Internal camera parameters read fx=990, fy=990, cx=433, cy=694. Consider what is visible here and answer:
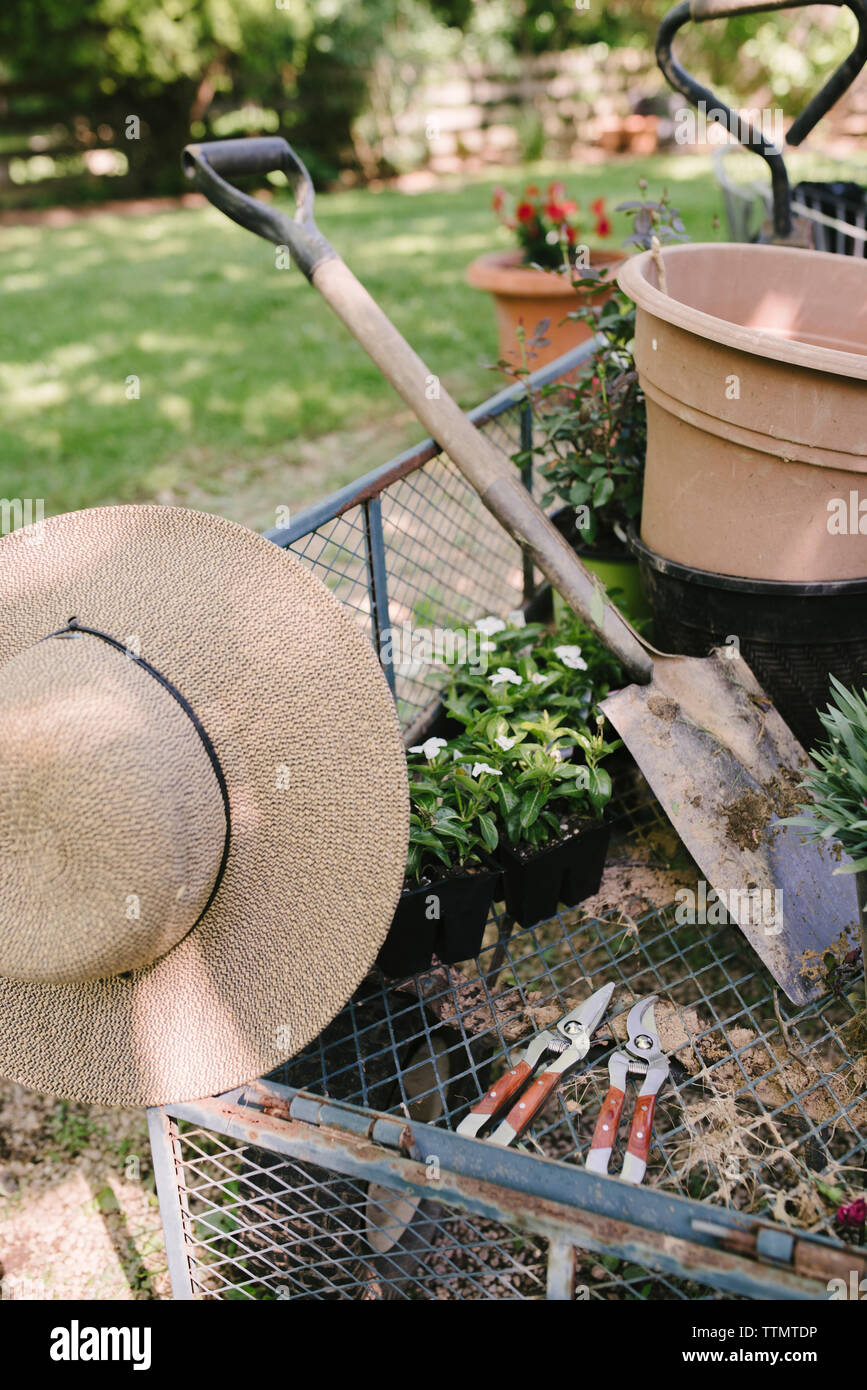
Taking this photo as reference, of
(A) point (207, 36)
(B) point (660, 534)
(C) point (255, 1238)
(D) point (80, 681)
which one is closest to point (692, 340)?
(B) point (660, 534)

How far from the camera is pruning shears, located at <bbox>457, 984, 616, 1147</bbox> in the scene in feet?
5.27

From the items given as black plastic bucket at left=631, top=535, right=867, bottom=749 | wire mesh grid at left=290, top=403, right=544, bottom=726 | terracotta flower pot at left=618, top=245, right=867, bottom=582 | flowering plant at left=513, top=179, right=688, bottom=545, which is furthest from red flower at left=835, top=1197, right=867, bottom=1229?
wire mesh grid at left=290, top=403, right=544, bottom=726

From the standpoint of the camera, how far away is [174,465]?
495 centimetres

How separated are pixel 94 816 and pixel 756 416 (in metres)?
1.40

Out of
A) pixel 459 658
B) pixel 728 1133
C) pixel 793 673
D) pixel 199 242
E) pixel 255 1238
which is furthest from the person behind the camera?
pixel 199 242

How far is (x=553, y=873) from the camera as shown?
6.48ft

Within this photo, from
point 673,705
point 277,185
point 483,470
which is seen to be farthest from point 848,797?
point 277,185

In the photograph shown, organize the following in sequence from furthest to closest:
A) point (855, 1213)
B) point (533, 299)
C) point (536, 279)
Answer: point (533, 299) < point (536, 279) < point (855, 1213)

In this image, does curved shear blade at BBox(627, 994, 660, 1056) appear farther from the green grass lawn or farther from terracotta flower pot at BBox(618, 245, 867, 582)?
the green grass lawn

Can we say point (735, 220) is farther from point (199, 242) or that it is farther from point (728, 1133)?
point (199, 242)

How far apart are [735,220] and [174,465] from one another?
3.02 meters

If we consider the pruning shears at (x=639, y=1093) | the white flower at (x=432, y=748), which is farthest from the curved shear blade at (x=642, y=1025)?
the white flower at (x=432, y=748)

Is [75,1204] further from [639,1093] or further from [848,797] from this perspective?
[848,797]

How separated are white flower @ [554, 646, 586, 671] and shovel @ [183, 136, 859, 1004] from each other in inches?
5.0
